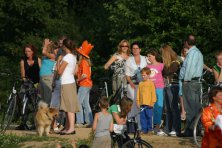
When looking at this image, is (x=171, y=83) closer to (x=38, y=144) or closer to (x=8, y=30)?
(x=38, y=144)

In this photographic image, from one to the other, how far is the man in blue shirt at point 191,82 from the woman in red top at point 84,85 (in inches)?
123

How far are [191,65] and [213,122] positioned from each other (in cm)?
445

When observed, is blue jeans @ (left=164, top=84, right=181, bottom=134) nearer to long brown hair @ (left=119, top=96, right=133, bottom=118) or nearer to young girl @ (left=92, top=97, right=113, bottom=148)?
long brown hair @ (left=119, top=96, right=133, bottom=118)

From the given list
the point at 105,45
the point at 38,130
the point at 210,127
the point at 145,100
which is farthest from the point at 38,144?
the point at 105,45

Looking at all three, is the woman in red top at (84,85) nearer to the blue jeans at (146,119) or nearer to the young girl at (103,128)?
the blue jeans at (146,119)

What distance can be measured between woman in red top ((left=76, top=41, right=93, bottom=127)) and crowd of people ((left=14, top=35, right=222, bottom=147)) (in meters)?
0.02

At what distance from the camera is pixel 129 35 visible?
37.2 metres

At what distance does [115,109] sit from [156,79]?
2648 millimetres

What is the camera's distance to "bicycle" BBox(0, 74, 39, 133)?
781 inches

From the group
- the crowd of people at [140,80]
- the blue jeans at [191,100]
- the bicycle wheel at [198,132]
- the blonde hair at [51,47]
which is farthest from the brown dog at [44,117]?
the bicycle wheel at [198,132]


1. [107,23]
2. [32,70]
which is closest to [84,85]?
[32,70]

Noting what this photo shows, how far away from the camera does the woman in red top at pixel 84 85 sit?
67.2ft

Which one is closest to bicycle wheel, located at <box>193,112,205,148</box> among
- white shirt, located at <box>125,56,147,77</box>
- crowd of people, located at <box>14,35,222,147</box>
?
crowd of people, located at <box>14,35,222,147</box>

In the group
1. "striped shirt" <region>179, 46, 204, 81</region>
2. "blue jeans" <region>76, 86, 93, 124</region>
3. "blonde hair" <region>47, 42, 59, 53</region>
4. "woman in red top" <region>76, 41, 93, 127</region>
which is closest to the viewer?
"striped shirt" <region>179, 46, 204, 81</region>
